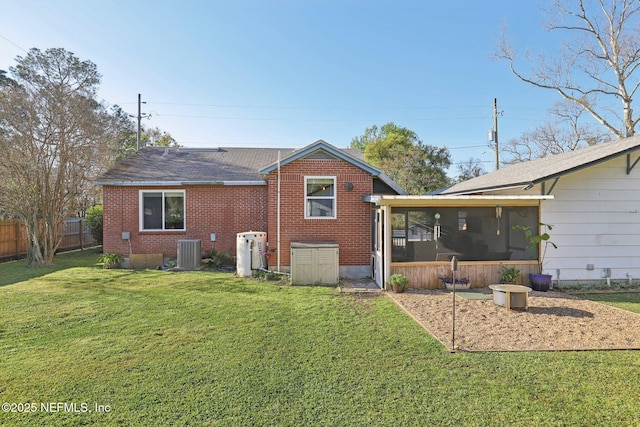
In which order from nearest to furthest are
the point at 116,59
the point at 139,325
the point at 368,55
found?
1. the point at 139,325
2. the point at 116,59
3. the point at 368,55

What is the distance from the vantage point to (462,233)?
8.12m

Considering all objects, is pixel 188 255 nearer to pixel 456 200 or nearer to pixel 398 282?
pixel 398 282

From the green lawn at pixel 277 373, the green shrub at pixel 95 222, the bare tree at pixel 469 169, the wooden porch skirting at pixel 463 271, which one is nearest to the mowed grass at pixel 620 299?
the wooden porch skirting at pixel 463 271

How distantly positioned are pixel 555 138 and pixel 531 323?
2700 cm

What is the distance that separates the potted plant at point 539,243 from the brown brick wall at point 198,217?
318 inches

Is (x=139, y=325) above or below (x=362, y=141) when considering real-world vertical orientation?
below

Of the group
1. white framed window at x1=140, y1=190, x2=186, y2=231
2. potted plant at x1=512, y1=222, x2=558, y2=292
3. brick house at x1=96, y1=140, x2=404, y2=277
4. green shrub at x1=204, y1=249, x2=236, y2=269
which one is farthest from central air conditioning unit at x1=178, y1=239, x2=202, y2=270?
potted plant at x1=512, y1=222, x2=558, y2=292

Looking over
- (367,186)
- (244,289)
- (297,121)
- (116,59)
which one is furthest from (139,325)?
(297,121)

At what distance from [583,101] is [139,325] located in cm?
2483

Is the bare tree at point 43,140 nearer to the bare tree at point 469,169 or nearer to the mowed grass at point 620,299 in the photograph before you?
the mowed grass at point 620,299

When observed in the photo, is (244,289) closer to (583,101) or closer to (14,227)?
(14,227)

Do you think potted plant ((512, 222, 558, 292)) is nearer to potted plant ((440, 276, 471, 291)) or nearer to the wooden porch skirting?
the wooden porch skirting

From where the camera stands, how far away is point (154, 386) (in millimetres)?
3398

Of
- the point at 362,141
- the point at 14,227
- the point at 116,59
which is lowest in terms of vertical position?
the point at 14,227
